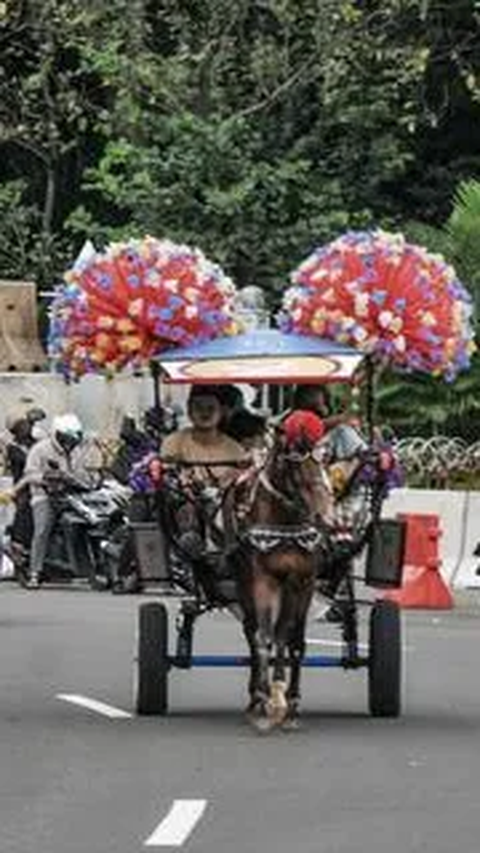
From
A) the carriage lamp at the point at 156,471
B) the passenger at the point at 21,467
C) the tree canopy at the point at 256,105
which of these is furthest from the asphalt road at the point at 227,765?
the tree canopy at the point at 256,105

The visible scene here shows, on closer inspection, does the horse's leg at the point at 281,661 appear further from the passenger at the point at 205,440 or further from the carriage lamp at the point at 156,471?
the passenger at the point at 205,440

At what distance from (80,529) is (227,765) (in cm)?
1409

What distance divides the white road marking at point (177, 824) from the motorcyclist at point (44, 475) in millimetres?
15165

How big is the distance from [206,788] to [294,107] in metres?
27.6

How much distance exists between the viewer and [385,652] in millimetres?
14258

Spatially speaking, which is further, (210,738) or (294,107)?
(294,107)

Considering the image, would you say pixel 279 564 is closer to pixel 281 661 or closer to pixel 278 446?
pixel 281 661

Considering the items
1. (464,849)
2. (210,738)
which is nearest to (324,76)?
(210,738)

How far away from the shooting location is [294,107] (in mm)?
38531

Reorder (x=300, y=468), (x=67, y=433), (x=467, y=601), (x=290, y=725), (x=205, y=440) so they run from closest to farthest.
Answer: (x=300, y=468), (x=290, y=725), (x=205, y=440), (x=467, y=601), (x=67, y=433)

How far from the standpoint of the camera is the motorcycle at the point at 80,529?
2630cm

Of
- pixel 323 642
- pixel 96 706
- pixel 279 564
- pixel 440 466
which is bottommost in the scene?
pixel 440 466

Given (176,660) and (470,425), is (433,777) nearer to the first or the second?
(176,660)

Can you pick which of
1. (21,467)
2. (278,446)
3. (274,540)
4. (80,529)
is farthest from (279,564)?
(21,467)
